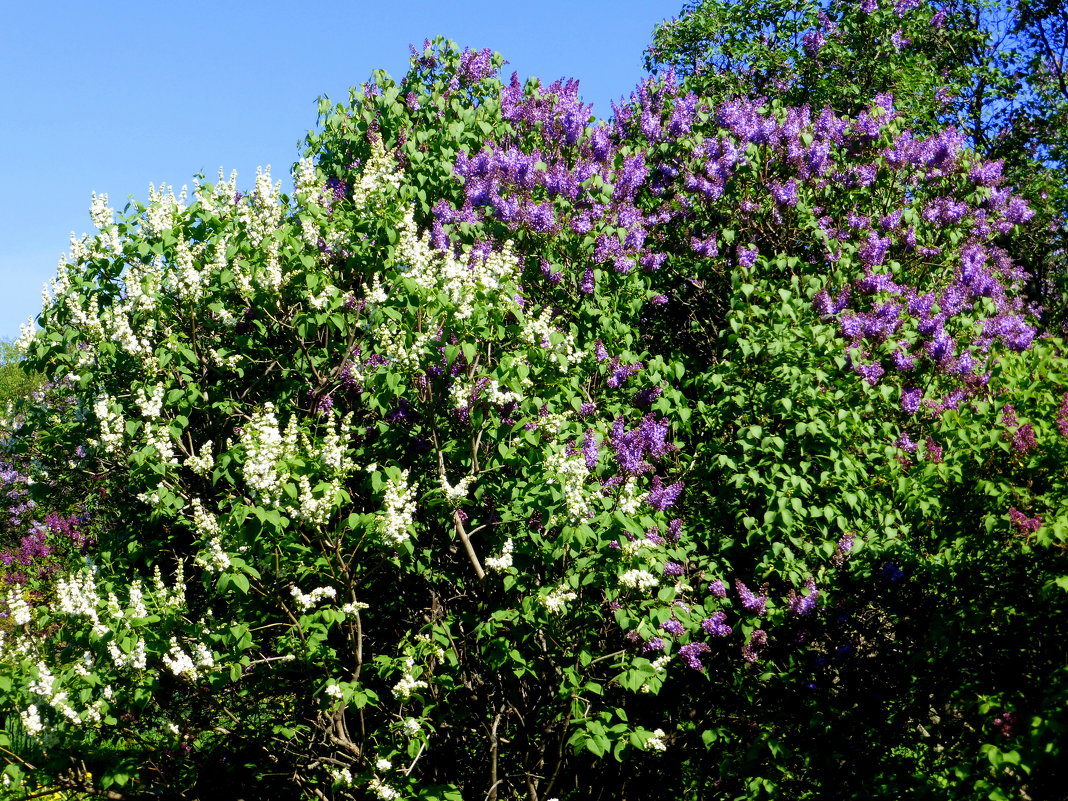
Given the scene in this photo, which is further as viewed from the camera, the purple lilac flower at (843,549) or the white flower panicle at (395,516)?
the purple lilac flower at (843,549)

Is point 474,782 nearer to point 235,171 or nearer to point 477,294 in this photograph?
point 477,294

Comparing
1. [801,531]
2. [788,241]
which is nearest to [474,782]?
[801,531]

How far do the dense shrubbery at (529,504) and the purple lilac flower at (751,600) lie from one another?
2 centimetres

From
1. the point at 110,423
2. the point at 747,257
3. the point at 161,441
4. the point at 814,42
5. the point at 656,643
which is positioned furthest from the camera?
the point at 814,42

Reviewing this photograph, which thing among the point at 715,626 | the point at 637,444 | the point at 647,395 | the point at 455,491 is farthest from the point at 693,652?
the point at 455,491

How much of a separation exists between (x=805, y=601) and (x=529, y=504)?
78.5 inches

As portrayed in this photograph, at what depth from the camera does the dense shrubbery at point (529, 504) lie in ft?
15.2

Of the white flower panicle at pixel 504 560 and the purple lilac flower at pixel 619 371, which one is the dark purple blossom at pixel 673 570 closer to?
the white flower panicle at pixel 504 560

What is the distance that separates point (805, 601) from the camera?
5.73m

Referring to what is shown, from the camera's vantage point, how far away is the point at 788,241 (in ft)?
25.3

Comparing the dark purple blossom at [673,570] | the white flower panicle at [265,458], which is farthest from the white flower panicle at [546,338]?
the white flower panicle at [265,458]

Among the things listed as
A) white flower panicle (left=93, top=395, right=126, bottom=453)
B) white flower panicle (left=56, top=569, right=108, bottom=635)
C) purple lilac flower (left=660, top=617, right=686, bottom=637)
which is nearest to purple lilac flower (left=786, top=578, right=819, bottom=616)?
purple lilac flower (left=660, top=617, right=686, bottom=637)

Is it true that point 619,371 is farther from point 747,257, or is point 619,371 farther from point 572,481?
point 572,481

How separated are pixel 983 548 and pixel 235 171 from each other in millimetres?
5142
